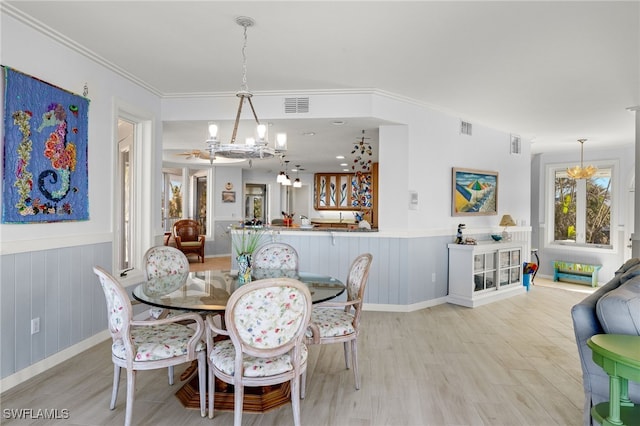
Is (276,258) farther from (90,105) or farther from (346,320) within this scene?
(90,105)

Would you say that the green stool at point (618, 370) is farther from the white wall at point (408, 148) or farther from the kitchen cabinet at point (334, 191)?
the kitchen cabinet at point (334, 191)

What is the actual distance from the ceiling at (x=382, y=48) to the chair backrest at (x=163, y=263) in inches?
70.4

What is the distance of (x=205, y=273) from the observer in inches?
133

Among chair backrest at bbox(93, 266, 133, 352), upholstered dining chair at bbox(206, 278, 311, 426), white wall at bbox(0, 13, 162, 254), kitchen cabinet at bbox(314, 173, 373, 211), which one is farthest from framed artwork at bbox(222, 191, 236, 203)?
upholstered dining chair at bbox(206, 278, 311, 426)

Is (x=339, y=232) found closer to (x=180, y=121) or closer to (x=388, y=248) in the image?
(x=388, y=248)

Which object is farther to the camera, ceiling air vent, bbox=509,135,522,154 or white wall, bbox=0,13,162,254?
ceiling air vent, bbox=509,135,522,154

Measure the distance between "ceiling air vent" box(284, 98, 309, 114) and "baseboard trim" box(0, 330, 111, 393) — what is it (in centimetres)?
308

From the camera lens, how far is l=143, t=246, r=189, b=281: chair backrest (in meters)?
3.28

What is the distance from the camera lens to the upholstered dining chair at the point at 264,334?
196cm

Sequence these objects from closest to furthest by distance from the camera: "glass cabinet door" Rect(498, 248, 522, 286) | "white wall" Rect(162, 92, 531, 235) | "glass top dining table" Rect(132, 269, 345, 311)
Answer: "glass top dining table" Rect(132, 269, 345, 311) < "white wall" Rect(162, 92, 531, 235) < "glass cabinet door" Rect(498, 248, 522, 286)

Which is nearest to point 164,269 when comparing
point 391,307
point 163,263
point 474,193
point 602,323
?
point 163,263

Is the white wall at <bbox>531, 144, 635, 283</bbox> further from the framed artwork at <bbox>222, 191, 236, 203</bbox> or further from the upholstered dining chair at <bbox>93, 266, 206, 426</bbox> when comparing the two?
the upholstered dining chair at <bbox>93, 266, 206, 426</bbox>

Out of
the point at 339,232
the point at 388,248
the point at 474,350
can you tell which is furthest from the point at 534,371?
the point at 339,232

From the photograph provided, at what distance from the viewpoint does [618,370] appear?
168cm
